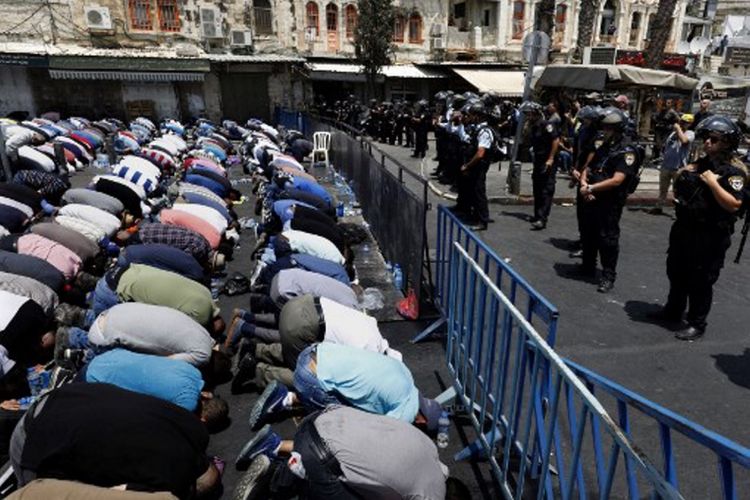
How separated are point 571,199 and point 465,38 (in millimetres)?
20074

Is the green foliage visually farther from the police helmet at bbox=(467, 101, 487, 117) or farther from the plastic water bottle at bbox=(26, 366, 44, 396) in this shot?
the plastic water bottle at bbox=(26, 366, 44, 396)

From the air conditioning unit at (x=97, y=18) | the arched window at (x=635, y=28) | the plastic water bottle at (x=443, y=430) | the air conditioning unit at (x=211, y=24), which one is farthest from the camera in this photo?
the arched window at (x=635, y=28)

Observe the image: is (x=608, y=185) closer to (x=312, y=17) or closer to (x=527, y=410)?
(x=527, y=410)

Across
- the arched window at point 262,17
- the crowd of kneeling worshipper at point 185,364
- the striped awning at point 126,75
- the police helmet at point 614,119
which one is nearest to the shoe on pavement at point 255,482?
the crowd of kneeling worshipper at point 185,364

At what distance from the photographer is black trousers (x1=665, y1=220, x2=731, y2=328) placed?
4.50 metres

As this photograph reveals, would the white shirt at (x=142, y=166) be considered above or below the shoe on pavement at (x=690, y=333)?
above

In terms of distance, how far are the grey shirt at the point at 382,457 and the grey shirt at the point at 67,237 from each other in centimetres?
435

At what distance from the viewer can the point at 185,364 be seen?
3.44m

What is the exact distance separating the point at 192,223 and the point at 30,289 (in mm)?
2145

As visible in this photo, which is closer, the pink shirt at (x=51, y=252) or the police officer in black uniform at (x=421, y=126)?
the pink shirt at (x=51, y=252)

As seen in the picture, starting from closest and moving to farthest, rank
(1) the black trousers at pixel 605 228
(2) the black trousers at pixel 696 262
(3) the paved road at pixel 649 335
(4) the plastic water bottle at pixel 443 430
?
(4) the plastic water bottle at pixel 443 430
(3) the paved road at pixel 649 335
(2) the black trousers at pixel 696 262
(1) the black trousers at pixel 605 228

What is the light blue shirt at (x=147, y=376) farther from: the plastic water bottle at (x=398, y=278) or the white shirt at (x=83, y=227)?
the white shirt at (x=83, y=227)

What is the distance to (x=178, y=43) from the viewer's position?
2283 cm

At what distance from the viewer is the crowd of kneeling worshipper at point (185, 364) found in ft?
8.25
